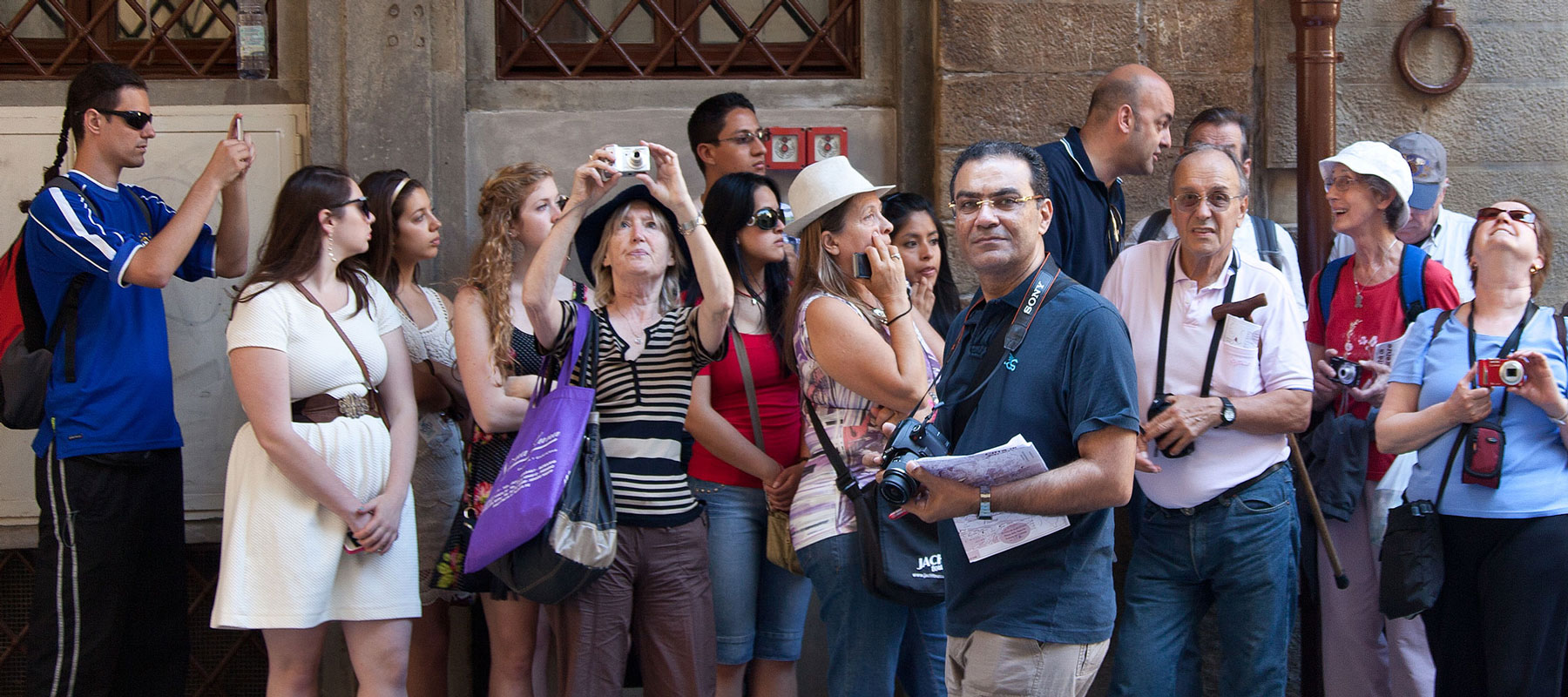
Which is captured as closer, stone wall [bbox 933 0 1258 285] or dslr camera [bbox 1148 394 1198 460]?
dslr camera [bbox 1148 394 1198 460]

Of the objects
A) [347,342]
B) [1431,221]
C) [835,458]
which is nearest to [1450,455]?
[1431,221]

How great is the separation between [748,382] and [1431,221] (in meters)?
2.50

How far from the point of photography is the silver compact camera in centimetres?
359

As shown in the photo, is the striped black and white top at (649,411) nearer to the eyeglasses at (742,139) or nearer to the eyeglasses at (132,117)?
the eyeglasses at (742,139)

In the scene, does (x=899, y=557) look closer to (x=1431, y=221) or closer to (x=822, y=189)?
(x=822, y=189)

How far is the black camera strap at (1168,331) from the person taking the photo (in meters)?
3.60

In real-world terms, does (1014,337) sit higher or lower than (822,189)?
lower

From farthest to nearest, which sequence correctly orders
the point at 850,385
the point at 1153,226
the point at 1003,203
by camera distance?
the point at 1153,226, the point at 850,385, the point at 1003,203

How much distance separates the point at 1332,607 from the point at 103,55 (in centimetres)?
505

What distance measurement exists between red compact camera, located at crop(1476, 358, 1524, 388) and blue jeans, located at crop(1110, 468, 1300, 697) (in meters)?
0.58

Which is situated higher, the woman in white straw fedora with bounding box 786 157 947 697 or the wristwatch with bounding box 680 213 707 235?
the wristwatch with bounding box 680 213 707 235

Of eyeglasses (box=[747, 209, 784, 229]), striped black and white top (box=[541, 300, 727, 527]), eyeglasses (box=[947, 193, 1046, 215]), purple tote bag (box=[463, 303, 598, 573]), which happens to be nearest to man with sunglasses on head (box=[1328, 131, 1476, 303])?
eyeglasses (box=[747, 209, 784, 229])

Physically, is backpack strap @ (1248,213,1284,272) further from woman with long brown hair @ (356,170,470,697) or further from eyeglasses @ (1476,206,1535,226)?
woman with long brown hair @ (356,170,470,697)

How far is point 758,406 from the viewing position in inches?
154
